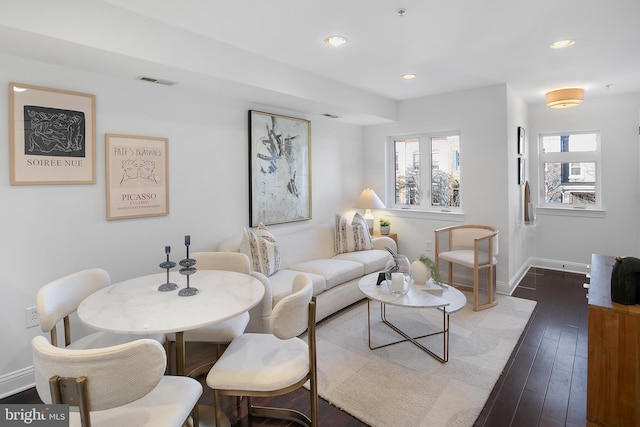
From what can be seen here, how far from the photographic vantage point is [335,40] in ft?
9.10

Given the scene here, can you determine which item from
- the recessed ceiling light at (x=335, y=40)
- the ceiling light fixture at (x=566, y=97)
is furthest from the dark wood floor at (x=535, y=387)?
the recessed ceiling light at (x=335, y=40)

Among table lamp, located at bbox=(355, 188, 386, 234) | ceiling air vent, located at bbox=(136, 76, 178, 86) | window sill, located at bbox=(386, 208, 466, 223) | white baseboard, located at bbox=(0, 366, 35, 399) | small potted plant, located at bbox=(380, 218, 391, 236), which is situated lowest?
white baseboard, located at bbox=(0, 366, 35, 399)

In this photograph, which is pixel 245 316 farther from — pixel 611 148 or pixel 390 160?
pixel 611 148

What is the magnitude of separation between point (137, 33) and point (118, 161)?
960mm

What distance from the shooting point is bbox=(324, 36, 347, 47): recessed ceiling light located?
273 cm

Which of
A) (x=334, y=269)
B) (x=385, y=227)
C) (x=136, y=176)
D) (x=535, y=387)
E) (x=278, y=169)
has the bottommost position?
(x=535, y=387)

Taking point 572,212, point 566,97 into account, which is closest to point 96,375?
point 566,97

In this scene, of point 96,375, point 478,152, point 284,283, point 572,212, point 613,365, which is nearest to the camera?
point 96,375

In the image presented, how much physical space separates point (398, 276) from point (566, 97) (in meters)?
3.33

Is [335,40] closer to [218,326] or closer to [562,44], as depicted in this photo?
[562,44]

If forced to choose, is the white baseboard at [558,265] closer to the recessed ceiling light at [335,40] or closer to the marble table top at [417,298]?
the marble table top at [417,298]

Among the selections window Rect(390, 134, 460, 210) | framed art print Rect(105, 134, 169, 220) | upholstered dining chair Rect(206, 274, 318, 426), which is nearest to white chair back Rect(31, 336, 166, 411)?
upholstered dining chair Rect(206, 274, 318, 426)

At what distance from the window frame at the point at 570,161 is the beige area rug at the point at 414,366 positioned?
7.77 ft

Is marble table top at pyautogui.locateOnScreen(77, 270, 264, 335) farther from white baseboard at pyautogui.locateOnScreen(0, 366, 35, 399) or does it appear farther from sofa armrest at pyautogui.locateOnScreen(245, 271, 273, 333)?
white baseboard at pyautogui.locateOnScreen(0, 366, 35, 399)
